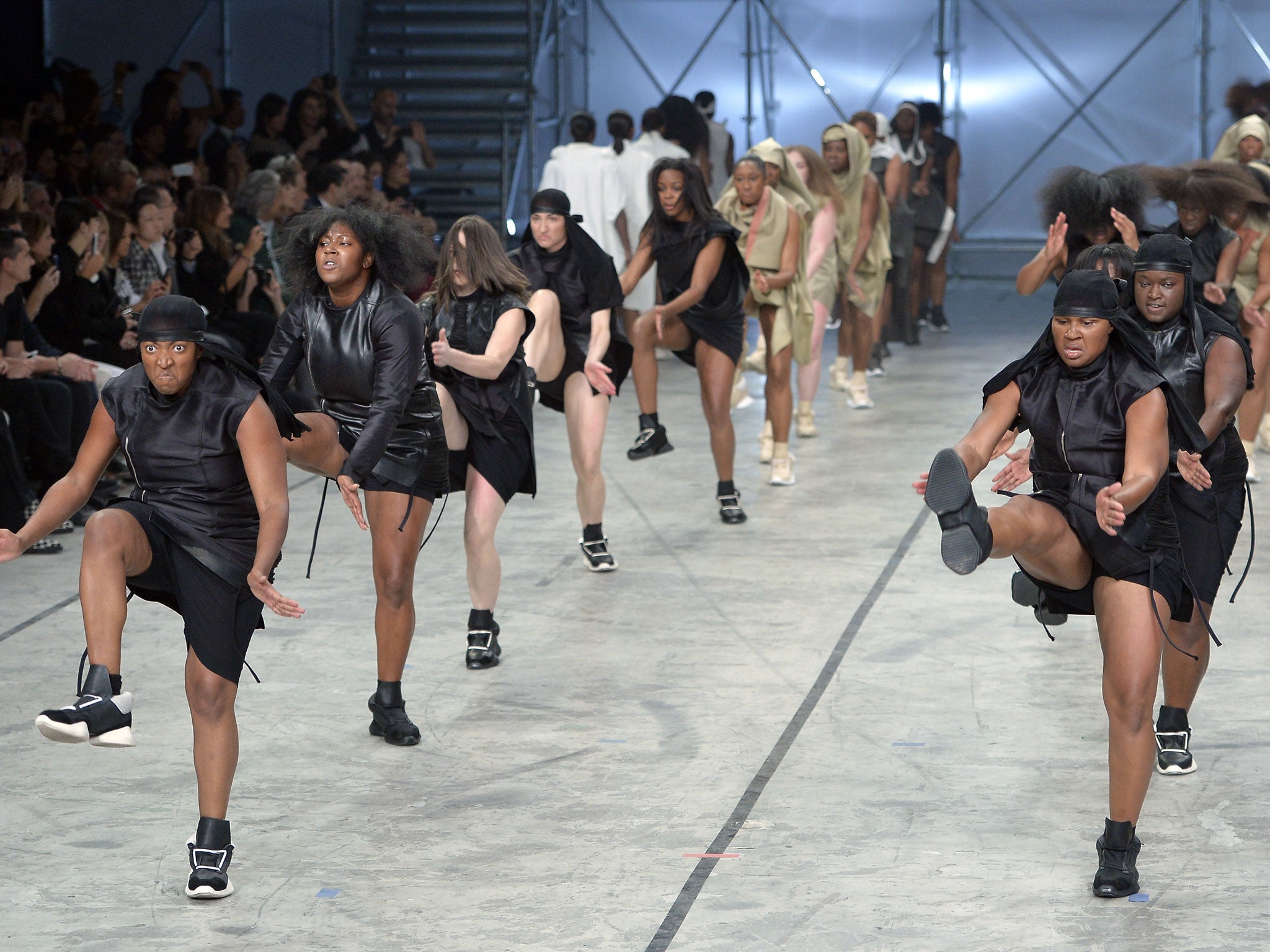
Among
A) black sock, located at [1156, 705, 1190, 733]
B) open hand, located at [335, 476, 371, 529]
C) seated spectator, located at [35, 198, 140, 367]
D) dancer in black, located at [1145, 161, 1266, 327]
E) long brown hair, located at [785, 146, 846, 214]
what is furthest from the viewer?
long brown hair, located at [785, 146, 846, 214]

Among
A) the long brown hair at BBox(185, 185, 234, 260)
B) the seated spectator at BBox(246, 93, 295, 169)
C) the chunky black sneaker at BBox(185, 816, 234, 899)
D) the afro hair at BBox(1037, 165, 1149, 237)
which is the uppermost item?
the seated spectator at BBox(246, 93, 295, 169)

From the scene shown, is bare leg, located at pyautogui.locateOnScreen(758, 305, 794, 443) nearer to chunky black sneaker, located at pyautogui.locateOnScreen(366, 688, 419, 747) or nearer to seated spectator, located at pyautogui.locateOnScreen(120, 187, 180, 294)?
seated spectator, located at pyautogui.locateOnScreen(120, 187, 180, 294)

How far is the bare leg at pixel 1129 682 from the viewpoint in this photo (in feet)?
12.6

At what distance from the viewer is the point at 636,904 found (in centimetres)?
394

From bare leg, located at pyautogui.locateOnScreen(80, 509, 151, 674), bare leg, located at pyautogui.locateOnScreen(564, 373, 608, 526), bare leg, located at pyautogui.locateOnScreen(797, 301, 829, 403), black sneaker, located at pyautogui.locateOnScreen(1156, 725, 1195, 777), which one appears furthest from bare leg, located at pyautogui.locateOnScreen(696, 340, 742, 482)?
bare leg, located at pyautogui.locateOnScreen(80, 509, 151, 674)

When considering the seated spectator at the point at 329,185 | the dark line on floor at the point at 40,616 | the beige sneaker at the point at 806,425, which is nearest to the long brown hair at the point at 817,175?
the beige sneaker at the point at 806,425

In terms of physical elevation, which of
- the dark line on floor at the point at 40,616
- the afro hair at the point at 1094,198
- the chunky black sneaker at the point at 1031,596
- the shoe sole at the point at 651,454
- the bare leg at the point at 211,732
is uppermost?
the afro hair at the point at 1094,198

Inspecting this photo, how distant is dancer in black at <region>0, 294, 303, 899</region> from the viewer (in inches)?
153

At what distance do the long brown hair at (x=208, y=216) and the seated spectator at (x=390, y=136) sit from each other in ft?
12.3

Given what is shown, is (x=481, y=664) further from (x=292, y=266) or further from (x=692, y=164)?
(x=692, y=164)

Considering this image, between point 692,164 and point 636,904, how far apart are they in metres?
4.61

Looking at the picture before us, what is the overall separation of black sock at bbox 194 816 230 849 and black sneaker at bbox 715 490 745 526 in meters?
4.36

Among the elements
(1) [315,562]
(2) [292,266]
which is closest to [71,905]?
(2) [292,266]

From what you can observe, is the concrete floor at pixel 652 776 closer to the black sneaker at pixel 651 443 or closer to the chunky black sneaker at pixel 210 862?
the chunky black sneaker at pixel 210 862
